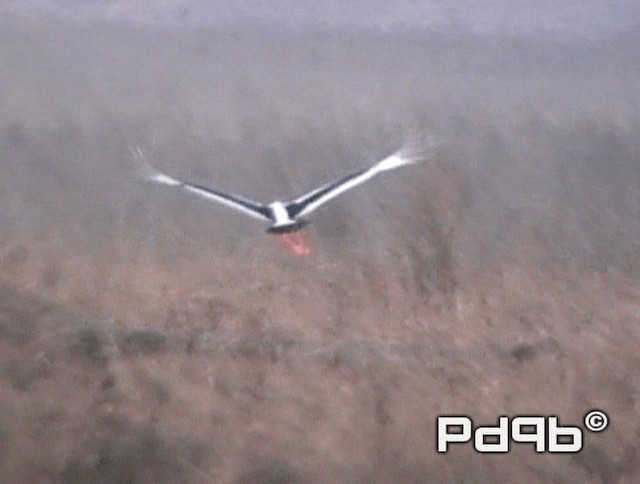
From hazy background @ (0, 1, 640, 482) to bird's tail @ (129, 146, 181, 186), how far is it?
10cm

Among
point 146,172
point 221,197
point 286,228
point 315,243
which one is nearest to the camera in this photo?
point 286,228

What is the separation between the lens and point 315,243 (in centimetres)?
630

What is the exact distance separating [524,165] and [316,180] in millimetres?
2366

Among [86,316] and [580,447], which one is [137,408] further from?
[580,447]

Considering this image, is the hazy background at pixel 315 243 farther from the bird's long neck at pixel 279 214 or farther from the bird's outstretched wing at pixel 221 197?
the bird's long neck at pixel 279 214

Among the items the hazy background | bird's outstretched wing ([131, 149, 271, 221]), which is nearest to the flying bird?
bird's outstretched wing ([131, 149, 271, 221])

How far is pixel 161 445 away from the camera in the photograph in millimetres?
4133

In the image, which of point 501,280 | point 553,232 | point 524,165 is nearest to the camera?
point 501,280

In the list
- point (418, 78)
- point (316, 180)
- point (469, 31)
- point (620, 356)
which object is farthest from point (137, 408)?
point (469, 31)

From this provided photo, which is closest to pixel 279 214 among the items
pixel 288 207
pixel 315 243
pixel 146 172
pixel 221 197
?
Result: pixel 288 207

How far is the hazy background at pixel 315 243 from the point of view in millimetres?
4461

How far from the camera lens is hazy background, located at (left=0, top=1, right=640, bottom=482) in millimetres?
4461

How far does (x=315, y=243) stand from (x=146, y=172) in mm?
1870

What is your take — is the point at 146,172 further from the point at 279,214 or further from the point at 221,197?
the point at 279,214
